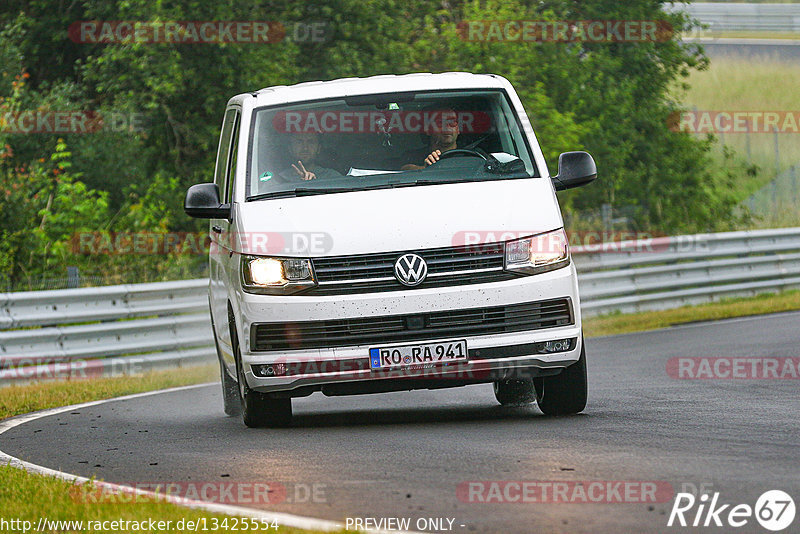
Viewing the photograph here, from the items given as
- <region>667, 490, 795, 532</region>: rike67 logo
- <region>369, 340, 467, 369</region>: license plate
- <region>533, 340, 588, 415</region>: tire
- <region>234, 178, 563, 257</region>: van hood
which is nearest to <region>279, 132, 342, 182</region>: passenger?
<region>234, 178, 563, 257</region>: van hood

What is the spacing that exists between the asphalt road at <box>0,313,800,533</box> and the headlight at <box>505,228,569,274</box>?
929mm

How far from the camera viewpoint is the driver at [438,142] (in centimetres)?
939

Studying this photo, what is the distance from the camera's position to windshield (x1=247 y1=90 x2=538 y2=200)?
9.27 metres

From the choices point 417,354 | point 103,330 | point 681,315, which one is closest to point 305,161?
point 417,354

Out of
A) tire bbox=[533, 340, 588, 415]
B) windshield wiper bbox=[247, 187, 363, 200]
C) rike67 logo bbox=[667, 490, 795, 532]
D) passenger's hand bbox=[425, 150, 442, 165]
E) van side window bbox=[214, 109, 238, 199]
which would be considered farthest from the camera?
van side window bbox=[214, 109, 238, 199]

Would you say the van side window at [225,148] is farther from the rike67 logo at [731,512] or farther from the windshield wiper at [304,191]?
the rike67 logo at [731,512]

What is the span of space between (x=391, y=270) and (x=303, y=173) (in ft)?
4.09

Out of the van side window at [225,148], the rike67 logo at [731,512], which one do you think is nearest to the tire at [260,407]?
the van side window at [225,148]

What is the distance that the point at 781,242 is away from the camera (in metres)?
22.8

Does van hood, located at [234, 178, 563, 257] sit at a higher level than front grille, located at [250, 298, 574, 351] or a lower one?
higher

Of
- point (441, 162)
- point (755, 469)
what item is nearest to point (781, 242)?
point (441, 162)

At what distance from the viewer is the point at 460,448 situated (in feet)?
25.0

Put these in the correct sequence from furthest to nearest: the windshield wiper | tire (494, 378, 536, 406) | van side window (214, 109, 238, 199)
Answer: van side window (214, 109, 238, 199), tire (494, 378, 536, 406), the windshield wiper

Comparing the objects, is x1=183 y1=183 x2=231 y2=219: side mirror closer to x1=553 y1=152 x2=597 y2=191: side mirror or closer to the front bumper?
the front bumper
